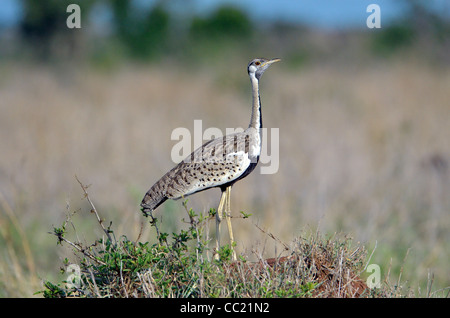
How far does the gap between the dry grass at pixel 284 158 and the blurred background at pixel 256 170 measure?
31 mm

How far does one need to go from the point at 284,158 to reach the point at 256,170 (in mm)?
672

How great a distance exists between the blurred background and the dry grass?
0.10ft

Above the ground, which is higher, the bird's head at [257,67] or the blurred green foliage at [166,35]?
the blurred green foliage at [166,35]

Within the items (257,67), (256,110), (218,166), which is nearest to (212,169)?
(218,166)

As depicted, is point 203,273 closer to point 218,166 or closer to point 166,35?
point 218,166

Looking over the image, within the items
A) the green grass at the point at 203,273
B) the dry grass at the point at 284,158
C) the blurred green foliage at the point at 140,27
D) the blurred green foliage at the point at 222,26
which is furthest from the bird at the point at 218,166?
the blurred green foliage at the point at 222,26

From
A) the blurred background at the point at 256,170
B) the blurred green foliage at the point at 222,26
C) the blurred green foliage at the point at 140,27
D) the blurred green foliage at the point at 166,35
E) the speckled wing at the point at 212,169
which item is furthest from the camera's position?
the blurred green foliage at the point at 222,26

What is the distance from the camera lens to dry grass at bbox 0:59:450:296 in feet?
28.3

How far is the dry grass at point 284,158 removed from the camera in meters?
8.64

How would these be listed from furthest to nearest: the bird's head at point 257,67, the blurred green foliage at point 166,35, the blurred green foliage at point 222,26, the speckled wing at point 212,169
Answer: the blurred green foliage at point 222,26
the blurred green foliage at point 166,35
the bird's head at point 257,67
the speckled wing at point 212,169

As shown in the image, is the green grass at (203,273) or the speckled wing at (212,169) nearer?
the green grass at (203,273)

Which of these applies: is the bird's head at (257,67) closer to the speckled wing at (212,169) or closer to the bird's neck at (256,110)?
the bird's neck at (256,110)

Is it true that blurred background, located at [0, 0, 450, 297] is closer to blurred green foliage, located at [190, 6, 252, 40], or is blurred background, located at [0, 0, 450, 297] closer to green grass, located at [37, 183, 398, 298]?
green grass, located at [37, 183, 398, 298]

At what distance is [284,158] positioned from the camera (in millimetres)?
10469
